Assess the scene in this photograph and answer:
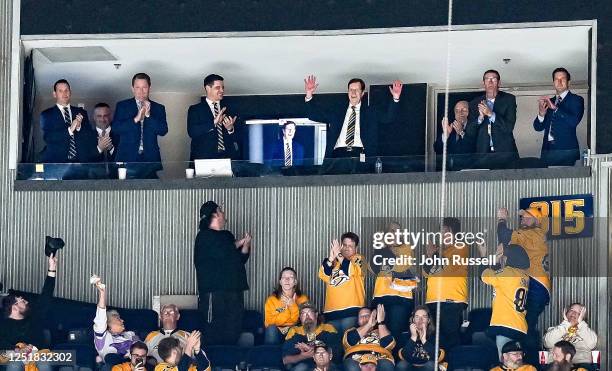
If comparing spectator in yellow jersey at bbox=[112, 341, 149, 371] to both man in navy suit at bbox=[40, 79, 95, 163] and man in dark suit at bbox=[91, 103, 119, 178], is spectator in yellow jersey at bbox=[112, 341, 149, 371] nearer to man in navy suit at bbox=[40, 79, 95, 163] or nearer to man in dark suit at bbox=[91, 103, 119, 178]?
man in dark suit at bbox=[91, 103, 119, 178]

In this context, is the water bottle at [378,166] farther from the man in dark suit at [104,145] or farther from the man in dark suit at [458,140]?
the man in dark suit at [104,145]

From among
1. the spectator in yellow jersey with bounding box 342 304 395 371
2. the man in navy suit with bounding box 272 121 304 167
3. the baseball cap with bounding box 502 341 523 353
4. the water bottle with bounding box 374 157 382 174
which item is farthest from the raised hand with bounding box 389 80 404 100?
the baseball cap with bounding box 502 341 523 353

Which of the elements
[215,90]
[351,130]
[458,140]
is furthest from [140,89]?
[458,140]

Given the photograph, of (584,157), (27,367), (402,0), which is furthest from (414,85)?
(27,367)

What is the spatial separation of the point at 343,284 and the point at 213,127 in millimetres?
2110

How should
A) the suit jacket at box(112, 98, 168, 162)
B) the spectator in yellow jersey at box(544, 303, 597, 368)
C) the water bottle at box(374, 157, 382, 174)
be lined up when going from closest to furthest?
the spectator in yellow jersey at box(544, 303, 597, 368), the water bottle at box(374, 157, 382, 174), the suit jacket at box(112, 98, 168, 162)

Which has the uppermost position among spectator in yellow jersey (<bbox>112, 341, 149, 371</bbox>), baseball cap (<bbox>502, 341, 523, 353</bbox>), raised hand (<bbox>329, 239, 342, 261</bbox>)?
raised hand (<bbox>329, 239, 342, 261</bbox>)

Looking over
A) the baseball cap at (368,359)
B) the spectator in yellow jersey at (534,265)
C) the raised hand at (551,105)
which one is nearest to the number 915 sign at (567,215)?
the spectator in yellow jersey at (534,265)

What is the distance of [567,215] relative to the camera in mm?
16766

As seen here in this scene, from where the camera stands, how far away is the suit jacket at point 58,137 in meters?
17.9

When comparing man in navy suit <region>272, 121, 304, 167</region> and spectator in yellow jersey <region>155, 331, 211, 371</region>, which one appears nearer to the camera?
spectator in yellow jersey <region>155, 331, 211, 371</region>

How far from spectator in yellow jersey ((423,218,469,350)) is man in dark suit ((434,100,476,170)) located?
79cm

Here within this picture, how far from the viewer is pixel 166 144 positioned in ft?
63.7

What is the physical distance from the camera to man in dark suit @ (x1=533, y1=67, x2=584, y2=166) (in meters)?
16.9
